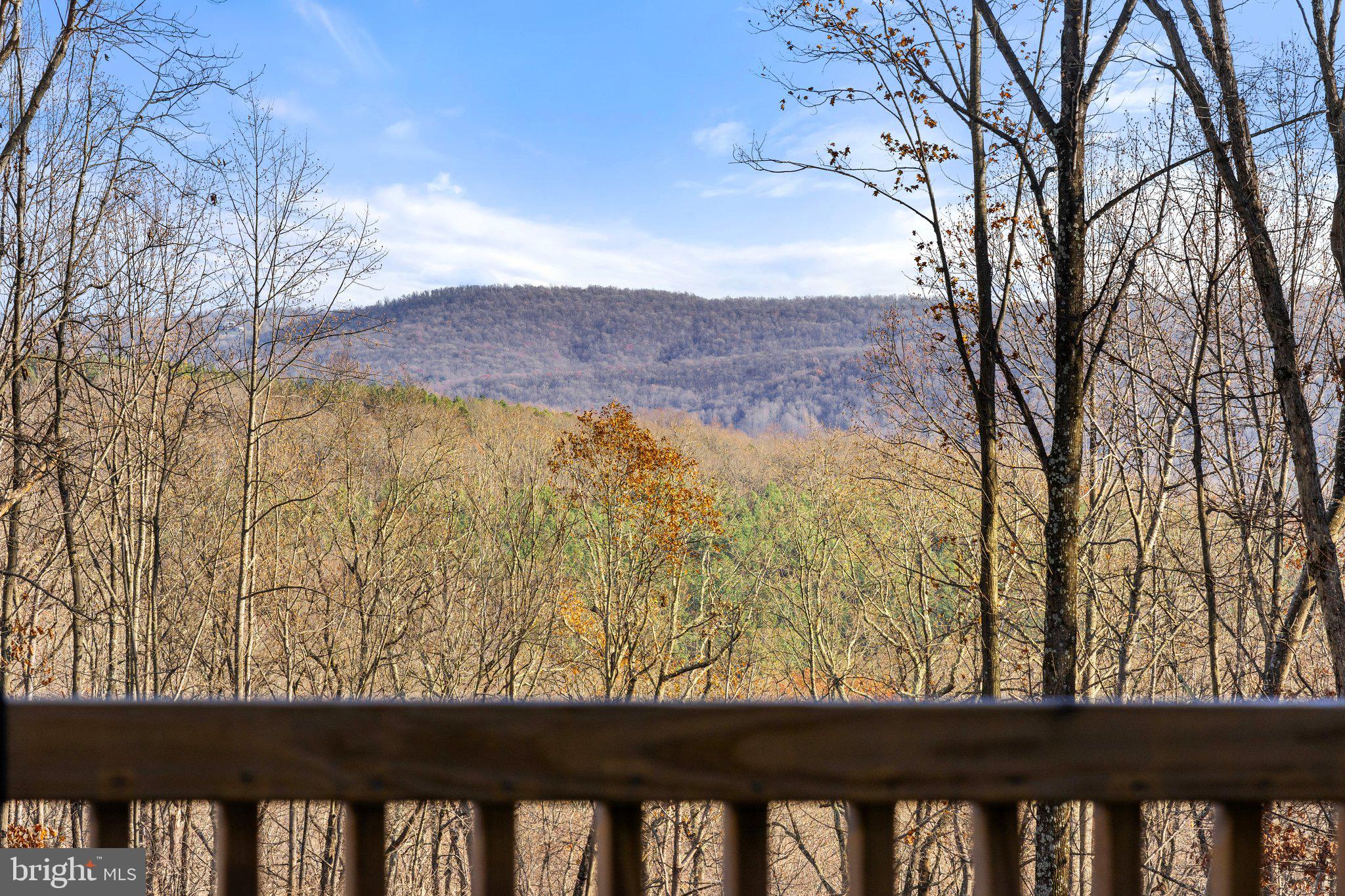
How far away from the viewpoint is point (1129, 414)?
34.7ft

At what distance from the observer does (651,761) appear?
3.18ft

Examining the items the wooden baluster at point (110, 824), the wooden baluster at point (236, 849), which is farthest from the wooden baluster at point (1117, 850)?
the wooden baluster at point (110, 824)

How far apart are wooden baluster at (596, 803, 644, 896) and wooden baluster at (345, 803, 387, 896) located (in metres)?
0.24

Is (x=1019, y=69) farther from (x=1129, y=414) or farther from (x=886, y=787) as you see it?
(x=886, y=787)

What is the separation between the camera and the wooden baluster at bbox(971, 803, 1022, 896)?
3.30ft

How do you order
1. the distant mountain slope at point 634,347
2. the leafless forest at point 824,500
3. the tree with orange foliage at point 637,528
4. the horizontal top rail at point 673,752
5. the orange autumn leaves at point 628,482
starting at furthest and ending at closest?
the distant mountain slope at point 634,347
the orange autumn leaves at point 628,482
the tree with orange foliage at point 637,528
the leafless forest at point 824,500
the horizontal top rail at point 673,752

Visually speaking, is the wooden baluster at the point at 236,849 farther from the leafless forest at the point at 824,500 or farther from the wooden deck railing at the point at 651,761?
the leafless forest at the point at 824,500

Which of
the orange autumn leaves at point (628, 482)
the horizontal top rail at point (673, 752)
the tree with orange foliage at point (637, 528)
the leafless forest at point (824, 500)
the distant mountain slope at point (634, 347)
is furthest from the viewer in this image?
the distant mountain slope at point (634, 347)

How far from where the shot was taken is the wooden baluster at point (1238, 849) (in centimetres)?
101

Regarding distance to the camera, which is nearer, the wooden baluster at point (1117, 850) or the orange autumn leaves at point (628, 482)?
the wooden baluster at point (1117, 850)

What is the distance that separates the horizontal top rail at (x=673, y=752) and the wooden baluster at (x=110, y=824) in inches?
1.3

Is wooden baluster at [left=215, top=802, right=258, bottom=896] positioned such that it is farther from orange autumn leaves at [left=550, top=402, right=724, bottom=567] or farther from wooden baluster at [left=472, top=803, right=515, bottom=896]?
orange autumn leaves at [left=550, top=402, right=724, bottom=567]

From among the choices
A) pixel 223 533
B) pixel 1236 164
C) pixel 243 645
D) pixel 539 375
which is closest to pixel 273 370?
pixel 243 645

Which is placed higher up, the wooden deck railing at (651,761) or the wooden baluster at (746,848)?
the wooden deck railing at (651,761)
